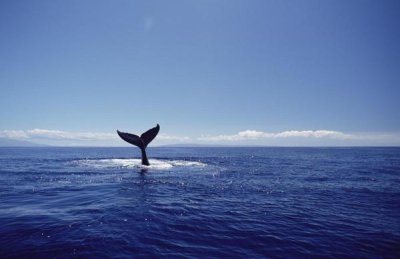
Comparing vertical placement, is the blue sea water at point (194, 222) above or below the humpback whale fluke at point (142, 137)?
below

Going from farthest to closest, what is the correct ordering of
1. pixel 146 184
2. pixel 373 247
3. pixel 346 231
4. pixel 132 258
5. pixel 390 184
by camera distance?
1. pixel 390 184
2. pixel 146 184
3. pixel 346 231
4. pixel 373 247
5. pixel 132 258

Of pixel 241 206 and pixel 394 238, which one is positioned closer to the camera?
pixel 394 238

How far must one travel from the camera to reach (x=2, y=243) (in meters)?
8.27

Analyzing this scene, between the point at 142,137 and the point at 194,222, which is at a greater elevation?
the point at 142,137

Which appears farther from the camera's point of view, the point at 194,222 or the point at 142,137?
the point at 142,137

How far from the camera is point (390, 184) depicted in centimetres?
2266

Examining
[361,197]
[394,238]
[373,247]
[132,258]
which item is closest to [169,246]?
[132,258]

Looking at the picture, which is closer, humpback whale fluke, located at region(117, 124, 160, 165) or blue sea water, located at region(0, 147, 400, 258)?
blue sea water, located at region(0, 147, 400, 258)

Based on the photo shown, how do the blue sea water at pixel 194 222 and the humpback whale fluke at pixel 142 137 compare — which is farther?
the humpback whale fluke at pixel 142 137

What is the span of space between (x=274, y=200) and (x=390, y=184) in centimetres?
1358

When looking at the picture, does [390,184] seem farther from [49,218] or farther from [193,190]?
[49,218]

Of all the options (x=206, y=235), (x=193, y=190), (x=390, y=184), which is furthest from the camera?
(x=390, y=184)

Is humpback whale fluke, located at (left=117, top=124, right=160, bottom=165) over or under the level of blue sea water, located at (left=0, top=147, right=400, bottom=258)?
over

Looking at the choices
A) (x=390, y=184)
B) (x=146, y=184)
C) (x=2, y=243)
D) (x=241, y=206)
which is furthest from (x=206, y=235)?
(x=390, y=184)
